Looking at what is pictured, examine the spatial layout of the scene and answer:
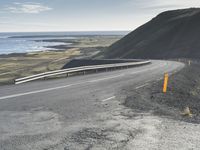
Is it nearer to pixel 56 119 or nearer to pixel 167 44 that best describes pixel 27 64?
pixel 167 44

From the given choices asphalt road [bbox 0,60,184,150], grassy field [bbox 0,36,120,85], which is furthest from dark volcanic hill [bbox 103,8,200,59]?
asphalt road [bbox 0,60,184,150]

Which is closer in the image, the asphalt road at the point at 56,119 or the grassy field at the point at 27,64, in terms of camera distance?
the asphalt road at the point at 56,119

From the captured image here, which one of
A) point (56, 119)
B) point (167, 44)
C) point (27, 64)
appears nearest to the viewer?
point (56, 119)

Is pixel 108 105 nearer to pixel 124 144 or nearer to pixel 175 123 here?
pixel 175 123

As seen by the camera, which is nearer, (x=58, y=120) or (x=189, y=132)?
(x=189, y=132)

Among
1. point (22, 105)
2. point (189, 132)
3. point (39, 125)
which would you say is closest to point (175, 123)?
point (189, 132)

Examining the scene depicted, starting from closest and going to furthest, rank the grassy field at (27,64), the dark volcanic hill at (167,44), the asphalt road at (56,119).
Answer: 1. the asphalt road at (56,119)
2. the grassy field at (27,64)
3. the dark volcanic hill at (167,44)

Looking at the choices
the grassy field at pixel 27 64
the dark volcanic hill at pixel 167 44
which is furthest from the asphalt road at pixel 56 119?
the dark volcanic hill at pixel 167 44

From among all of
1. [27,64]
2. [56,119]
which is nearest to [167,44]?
[27,64]

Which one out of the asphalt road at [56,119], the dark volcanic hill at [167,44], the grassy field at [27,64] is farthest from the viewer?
the dark volcanic hill at [167,44]

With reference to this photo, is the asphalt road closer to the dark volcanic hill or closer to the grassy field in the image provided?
the grassy field

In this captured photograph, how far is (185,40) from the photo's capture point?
255 feet

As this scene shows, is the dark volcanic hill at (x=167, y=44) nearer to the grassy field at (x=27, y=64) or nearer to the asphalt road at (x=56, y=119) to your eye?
the grassy field at (x=27, y=64)

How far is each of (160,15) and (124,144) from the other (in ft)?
383
